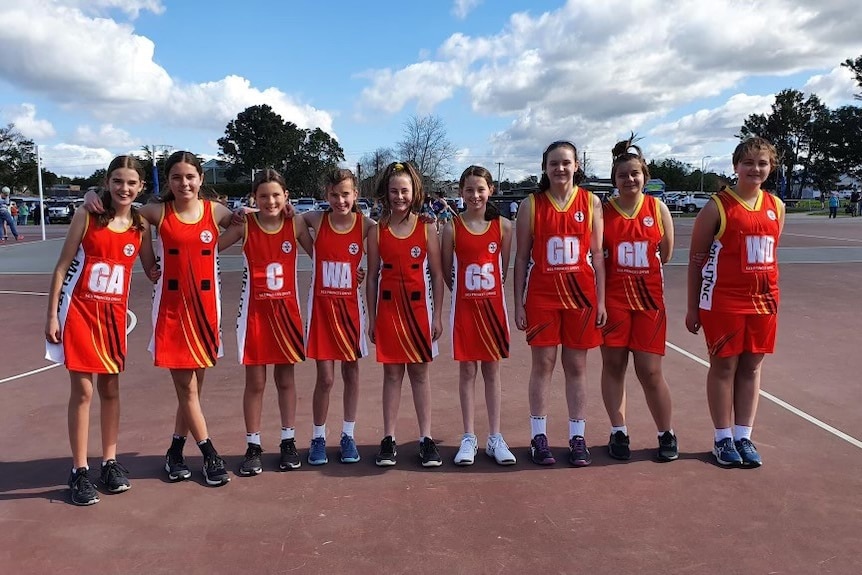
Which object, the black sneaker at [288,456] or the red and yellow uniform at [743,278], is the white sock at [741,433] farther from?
the black sneaker at [288,456]

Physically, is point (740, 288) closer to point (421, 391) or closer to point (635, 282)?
point (635, 282)

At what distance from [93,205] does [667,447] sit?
384 cm

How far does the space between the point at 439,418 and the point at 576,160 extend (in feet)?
7.32

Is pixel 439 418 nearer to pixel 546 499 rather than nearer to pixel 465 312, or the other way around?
pixel 465 312

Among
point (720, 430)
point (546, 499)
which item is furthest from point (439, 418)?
point (720, 430)

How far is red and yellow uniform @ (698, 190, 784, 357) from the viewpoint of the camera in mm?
4094

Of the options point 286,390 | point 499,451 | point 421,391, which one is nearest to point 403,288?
point 421,391

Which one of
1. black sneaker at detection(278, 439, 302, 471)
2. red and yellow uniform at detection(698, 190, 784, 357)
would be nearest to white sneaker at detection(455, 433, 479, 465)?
black sneaker at detection(278, 439, 302, 471)

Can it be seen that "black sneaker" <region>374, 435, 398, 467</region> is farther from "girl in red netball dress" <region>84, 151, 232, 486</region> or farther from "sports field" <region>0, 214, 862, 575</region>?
"girl in red netball dress" <region>84, 151, 232, 486</region>

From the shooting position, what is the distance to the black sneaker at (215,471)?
3.91 meters

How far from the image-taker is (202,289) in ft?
13.0

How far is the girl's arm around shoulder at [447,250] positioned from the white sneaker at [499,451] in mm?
1058

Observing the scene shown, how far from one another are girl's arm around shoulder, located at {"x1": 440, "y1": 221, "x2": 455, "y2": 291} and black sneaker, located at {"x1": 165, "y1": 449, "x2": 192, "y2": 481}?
203 centimetres

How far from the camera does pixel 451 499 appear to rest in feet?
12.1
